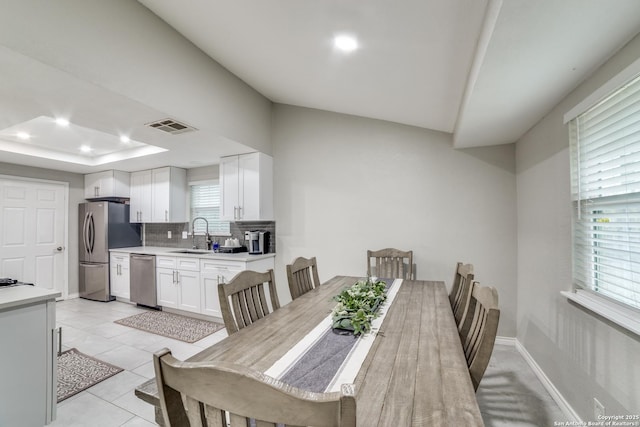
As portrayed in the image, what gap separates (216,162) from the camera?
14.6 ft

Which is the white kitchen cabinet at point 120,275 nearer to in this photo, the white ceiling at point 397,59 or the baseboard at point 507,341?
the white ceiling at point 397,59

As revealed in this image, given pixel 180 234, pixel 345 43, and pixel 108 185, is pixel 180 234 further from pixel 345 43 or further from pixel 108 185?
pixel 345 43

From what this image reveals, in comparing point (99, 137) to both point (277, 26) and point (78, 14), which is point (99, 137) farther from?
point (277, 26)

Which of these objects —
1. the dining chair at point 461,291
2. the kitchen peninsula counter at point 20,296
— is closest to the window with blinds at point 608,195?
the dining chair at point 461,291

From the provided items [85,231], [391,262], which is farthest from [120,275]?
[391,262]

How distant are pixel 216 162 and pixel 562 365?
14.9 feet

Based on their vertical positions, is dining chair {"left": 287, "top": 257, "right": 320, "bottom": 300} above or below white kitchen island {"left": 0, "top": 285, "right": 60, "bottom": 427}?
above

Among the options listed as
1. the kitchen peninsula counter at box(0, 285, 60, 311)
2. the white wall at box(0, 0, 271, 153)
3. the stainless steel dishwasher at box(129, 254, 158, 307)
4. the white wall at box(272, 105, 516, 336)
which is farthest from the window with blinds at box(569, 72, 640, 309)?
the stainless steel dishwasher at box(129, 254, 158, 307)

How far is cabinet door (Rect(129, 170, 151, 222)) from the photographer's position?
498 cm

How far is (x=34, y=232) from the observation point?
4.71 meters

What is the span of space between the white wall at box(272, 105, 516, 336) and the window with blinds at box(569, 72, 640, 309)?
3.95 ft

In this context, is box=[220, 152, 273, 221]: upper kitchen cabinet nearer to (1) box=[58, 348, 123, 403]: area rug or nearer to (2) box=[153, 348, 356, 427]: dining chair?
(1) box=[58, 348, 123, 403]: area rug

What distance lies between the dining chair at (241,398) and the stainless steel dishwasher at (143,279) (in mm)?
4264

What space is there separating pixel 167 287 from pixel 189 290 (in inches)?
18.1
